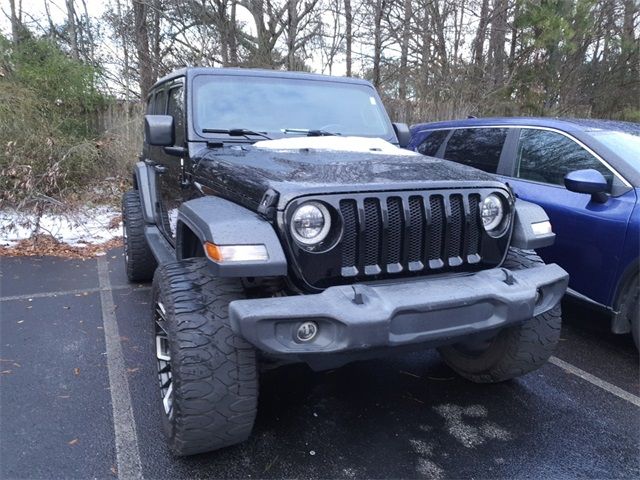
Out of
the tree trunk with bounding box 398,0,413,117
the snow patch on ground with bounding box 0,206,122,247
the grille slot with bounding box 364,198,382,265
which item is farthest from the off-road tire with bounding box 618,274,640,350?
the tree trunk with bounding box 398,0,413,117

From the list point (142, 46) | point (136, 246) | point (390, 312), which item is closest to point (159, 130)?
point (136, 246)

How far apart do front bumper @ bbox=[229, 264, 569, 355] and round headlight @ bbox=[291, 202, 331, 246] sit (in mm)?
253

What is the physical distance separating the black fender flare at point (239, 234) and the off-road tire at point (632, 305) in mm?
2553

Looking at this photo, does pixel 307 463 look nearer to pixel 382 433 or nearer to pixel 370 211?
pixel 382 433

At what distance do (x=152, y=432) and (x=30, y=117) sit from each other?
25.0 feet

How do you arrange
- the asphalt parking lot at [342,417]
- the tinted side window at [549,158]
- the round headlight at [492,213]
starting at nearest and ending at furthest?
the asphalt parking lot at [342,417] < the round headlight at [492,213] < the tinted side window at [549,158]

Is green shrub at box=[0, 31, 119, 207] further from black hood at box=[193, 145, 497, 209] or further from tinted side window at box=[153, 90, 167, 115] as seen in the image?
black hood at box=[193, 145, 497, 209]

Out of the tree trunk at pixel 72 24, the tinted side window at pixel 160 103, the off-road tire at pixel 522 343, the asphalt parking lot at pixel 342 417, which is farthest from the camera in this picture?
the tree trunk at pixel 72 24

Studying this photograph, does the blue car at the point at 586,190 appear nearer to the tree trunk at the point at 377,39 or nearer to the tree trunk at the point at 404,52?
the tree trunk at the point at 404,52

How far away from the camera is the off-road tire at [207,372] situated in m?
2.16

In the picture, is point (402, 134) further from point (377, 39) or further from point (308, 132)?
point (377, 39)

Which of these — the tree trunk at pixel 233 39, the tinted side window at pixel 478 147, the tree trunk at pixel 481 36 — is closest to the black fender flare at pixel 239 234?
the tinted side window at pixel 478 147

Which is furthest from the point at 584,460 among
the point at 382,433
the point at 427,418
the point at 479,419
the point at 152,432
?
the point at 152,432

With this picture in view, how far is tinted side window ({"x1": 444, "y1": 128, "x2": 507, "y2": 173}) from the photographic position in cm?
465
